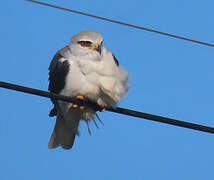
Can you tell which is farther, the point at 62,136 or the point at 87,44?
the point at 62,136

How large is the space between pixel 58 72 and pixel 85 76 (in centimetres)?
43

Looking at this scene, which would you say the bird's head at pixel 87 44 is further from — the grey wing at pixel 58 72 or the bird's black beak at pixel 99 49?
the grey wing at pixel 58 72

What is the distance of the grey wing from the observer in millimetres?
6123

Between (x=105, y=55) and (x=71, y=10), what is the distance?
0.79 m

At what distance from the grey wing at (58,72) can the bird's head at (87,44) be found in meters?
0.20

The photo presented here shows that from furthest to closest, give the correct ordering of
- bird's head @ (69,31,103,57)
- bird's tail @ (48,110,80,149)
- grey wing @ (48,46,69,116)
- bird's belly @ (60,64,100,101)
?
bird's tail @ (48,110,80,149) → bird's head @ (69,31,103,57) → grey wing @ (48,46,69,116) → bird's belly @ (60,64,100,101)

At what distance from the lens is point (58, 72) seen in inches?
244

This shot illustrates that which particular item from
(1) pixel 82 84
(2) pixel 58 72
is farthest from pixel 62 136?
(1) pixel 82 84

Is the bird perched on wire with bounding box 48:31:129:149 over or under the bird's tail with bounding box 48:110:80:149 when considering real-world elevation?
over

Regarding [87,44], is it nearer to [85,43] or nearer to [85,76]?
[85,43]

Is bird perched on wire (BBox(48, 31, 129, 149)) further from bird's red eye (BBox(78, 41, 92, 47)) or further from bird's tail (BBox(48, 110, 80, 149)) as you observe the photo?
bird's tail (BBox(48, 110, 80, 149))

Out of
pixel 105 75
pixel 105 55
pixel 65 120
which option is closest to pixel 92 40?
pixel 105 55

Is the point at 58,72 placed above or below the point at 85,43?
below

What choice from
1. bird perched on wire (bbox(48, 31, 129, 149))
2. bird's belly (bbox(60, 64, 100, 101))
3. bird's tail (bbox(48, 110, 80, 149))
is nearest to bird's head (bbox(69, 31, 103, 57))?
bird perched on wire (bbox(48, 31, 129, 149))
